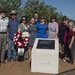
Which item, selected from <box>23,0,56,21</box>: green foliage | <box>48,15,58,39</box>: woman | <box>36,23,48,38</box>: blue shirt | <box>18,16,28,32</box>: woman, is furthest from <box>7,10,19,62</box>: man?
<box>23,0,56,21</box>: green foliage

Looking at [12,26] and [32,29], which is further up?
[12,26]

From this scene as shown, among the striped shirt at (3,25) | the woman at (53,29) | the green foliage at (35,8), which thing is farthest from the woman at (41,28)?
the green foliage at (35,8)

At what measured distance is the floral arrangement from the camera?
8.94m

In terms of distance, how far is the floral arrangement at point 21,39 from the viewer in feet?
29.3

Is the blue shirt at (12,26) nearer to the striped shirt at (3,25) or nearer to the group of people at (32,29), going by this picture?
the group of people at (32,29)

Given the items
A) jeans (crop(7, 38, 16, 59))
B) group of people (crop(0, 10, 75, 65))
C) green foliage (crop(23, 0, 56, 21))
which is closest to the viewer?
group of people (crop(0, 10, 75, 65))

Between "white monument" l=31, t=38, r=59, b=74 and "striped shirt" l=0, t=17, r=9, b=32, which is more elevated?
"striped shirt" l=0, t=17, r=9, b=32

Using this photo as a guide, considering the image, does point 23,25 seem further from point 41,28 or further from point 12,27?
point 41,28

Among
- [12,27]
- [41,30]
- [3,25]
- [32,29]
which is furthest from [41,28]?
[3,25]

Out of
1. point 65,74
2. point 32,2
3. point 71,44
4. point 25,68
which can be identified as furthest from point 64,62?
point 32,2

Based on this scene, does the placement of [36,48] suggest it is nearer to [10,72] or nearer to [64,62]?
[10,72]

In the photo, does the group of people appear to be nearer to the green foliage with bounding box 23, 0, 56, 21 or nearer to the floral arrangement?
the floral arrangement

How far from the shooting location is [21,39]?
9.09 m

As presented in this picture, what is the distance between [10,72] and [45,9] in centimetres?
2946
